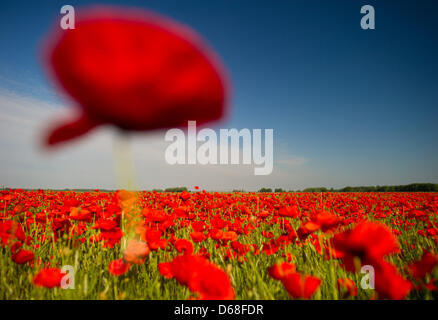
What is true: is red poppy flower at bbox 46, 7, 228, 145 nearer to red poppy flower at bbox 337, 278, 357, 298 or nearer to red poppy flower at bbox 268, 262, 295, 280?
red poppy flower at bbox 268, 262, 295, 280

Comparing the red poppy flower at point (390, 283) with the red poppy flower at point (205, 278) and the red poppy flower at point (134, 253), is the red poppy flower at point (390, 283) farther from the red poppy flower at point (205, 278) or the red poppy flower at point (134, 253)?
the red poppy flower at point (134, 253)

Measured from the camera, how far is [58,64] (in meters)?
0.35

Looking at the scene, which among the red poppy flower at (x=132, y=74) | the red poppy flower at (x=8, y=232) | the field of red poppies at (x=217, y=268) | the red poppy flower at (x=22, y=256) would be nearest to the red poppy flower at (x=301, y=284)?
the field of red poppies at (x=217, y=268)

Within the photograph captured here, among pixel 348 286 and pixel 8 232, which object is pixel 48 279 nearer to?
pixel 8 232

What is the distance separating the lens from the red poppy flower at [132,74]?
315 millimetres

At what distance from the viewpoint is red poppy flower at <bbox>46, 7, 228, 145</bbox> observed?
32cm

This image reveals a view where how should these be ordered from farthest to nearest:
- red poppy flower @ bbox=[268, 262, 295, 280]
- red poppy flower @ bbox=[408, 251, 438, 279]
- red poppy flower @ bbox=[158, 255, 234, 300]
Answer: red poppy flower @ bbox=[268, 262, 295, 280], red poppy flower @ bbox=[408, 251, 438, 279], red poppy flower @ bbox=[158, 255, 234, 300]

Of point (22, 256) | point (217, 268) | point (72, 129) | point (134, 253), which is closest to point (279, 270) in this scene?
point (217, 268)

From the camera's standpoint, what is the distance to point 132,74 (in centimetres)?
31

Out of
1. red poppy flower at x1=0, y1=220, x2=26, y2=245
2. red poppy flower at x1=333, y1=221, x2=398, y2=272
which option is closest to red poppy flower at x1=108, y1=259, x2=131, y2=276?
red poppy flower at x1=0, y1=220, x2=26, y2=245
